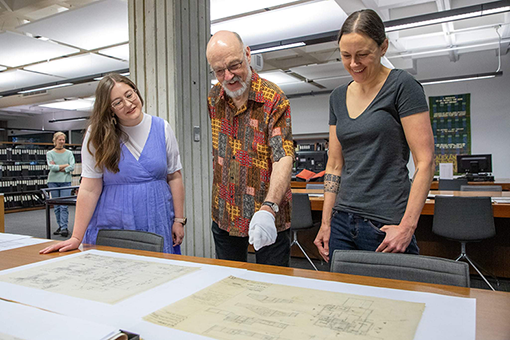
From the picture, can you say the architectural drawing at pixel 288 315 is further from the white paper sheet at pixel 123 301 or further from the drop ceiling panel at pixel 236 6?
the drop ceiling panel at pixel 236 6

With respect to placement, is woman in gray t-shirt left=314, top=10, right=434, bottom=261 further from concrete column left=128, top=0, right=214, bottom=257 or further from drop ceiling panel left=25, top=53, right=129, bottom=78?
drop ceiling panel left=25, top=53, right=129, bottom=78

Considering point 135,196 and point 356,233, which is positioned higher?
point 135,196

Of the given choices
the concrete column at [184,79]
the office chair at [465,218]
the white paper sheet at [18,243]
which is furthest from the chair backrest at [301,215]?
the white paper sheet at [18,243]

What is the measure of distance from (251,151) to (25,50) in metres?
6.61

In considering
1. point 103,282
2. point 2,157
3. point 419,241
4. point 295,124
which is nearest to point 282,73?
point 295,124

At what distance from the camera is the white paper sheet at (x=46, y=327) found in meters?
0.71

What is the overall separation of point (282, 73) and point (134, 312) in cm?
810

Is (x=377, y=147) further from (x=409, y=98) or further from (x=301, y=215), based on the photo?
(x=301, y=215)

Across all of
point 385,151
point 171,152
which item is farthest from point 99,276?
point 385,151

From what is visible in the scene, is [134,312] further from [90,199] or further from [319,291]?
[90,199]

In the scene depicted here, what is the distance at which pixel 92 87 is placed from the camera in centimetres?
945

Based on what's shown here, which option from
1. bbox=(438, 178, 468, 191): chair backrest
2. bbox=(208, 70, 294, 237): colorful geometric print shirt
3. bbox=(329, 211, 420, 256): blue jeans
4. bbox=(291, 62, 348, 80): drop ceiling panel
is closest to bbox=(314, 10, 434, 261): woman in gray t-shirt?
bbox=(329, 211, 420, 256): blue jeans

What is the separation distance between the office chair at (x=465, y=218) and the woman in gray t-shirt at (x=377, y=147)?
7.25 feet

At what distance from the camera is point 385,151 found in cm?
134
